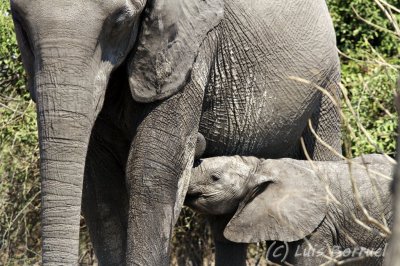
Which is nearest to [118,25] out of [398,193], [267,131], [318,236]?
[267,131]

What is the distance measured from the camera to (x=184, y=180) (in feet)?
16.1

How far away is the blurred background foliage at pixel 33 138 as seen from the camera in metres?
7.11

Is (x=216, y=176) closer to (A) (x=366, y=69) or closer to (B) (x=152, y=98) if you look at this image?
(B) (x=152, y=98)

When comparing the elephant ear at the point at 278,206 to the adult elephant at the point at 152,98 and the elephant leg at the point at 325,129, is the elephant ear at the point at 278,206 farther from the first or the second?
the elephant leg at the point at 325,129

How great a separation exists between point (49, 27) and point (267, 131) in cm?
148

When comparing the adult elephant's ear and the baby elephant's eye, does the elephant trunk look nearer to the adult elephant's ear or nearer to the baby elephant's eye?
the adult elephant's ear

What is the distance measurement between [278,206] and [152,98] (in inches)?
46.8

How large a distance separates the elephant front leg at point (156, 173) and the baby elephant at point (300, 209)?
2.35 feet

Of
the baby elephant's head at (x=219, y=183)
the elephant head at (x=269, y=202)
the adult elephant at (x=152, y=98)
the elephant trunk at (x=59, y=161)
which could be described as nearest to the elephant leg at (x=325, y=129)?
the adult elephant at (x=152, y=98)

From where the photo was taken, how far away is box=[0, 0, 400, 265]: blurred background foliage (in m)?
7.11

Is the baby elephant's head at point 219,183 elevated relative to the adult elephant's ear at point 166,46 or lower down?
lower down

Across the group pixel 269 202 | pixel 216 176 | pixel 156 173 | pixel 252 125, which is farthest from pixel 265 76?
pixel 156 173

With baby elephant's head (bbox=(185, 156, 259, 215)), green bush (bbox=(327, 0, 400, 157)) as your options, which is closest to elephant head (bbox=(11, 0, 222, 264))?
baby elephant's head (bbox=(185, 156, 259, 215))

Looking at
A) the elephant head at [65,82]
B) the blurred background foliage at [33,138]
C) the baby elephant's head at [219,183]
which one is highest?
the elephant head at [65,82]
